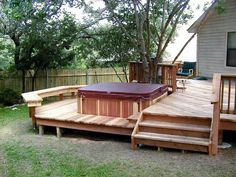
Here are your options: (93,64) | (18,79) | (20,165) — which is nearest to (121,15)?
(93,64)

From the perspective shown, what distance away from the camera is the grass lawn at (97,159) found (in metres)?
4.34

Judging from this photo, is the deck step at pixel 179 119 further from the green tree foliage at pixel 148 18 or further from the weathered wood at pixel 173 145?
the green tree foliage at pixel 148 18

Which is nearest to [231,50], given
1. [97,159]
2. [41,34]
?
[41,34]

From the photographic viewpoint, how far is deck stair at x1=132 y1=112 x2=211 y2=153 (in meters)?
5.09

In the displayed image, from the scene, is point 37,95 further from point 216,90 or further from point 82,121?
point 216,90

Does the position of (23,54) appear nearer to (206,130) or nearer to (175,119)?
(175,119)

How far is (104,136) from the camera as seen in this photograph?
6.61 meters

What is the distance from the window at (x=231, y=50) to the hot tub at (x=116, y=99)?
14.8 feet

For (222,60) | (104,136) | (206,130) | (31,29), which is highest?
(31,29)

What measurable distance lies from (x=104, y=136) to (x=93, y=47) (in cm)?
660

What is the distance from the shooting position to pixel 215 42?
1123 cm

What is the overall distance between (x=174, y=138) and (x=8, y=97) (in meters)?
7.80

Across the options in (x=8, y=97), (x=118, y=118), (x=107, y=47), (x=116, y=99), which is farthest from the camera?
(x=107, y=47)

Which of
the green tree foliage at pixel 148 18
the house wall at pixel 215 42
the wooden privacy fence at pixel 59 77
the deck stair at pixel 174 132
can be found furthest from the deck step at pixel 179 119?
the wooden privacy fence at pixel 59 77
